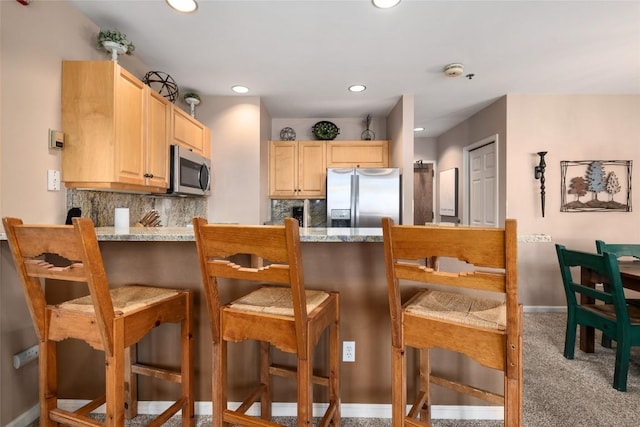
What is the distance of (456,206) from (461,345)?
4208 millimetres

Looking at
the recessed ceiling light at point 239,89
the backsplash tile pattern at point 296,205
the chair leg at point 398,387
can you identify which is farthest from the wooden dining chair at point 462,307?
the backsplash tile pattern at point 296,205

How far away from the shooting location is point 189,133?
2953mm

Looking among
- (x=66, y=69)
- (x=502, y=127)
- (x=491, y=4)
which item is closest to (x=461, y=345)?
(x=491, y=4)

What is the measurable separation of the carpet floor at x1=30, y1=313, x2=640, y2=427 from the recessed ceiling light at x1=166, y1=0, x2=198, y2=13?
2397 millimetres

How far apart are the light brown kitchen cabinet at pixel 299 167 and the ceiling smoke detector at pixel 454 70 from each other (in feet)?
6.00

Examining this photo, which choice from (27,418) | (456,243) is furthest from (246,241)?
(27,418)

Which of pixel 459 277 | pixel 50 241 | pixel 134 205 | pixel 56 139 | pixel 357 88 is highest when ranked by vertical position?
pixel 357 88

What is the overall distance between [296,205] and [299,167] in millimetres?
551

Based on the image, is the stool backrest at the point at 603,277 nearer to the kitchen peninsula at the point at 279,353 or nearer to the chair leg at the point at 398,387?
the kitchen peninsula at the point at 279,353

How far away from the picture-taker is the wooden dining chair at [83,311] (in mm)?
1115

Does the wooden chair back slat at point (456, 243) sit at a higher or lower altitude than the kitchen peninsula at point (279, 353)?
higher

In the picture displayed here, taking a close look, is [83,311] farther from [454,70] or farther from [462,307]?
[454,70]

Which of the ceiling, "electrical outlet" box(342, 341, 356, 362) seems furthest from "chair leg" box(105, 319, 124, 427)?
the ceiling

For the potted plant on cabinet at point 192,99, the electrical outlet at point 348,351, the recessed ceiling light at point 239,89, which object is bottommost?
the electrical outlet at point 348,351
